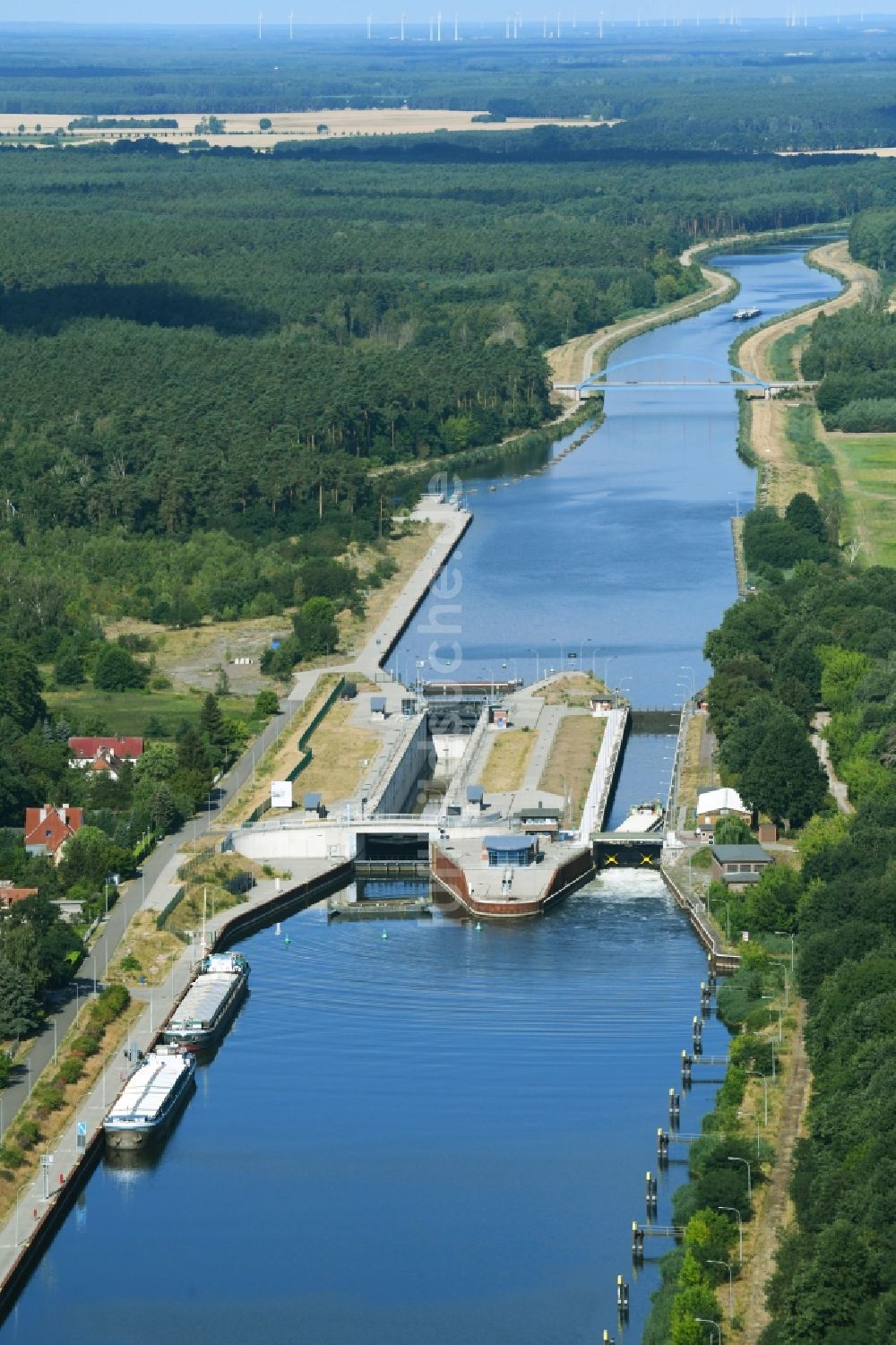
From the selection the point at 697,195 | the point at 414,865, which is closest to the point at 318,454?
the point at 414,865

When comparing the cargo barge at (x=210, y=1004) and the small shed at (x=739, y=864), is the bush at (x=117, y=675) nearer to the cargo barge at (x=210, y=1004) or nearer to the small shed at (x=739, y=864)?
the small shed at (x=739, y=864)

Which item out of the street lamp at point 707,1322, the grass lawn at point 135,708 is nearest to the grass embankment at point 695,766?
the grass lawn at point 135,708

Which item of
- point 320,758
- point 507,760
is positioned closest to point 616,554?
point 507,760

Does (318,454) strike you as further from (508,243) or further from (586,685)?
(508,243)

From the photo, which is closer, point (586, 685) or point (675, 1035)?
point (675, 1035)

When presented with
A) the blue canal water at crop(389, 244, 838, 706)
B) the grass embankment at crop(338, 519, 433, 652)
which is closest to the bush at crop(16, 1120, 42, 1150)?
the blue canal water at crop(389, 244, 838, 706)

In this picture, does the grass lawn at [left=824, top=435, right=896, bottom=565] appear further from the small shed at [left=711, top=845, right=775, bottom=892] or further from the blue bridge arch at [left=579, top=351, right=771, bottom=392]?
the small shed at [left=711, top=845, right=775, bottom=892]
